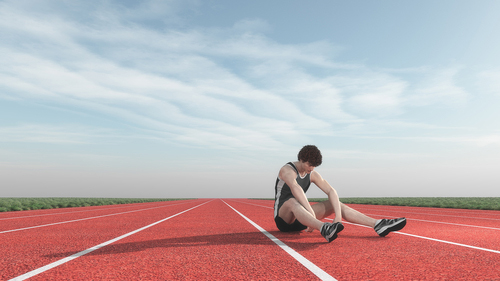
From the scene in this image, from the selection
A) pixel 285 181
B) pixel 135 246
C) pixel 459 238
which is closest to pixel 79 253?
pixel 135 246

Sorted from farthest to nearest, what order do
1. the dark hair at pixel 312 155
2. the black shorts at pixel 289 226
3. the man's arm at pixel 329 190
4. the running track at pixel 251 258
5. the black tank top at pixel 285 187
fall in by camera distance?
the black shorts at pixel 289 226 → the black tank top at pixel 285 187 → the man's arm at pixel 329 190 → the dark hair at pixel 312 155 → the running track at pixel 251 258

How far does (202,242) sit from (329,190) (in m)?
2.34

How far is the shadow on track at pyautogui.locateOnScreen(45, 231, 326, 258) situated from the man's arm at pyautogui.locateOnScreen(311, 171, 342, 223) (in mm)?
555

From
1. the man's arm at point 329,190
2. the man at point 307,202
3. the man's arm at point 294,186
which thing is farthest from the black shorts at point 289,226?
the man's arm at point 294,186

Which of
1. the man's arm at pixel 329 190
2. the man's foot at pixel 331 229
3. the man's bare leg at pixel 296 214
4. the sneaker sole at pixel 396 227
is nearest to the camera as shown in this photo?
the man's foot at pixel 331 229

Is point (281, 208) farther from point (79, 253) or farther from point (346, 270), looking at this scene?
point (79, 253)

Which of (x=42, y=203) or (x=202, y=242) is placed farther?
(x=42, y=203)

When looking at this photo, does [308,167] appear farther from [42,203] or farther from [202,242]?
[42,203]

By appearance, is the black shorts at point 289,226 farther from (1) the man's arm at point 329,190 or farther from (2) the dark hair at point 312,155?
(2) the dark hair at point 312,155

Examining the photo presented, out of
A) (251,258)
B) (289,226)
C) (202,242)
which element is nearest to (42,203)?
(202,242)

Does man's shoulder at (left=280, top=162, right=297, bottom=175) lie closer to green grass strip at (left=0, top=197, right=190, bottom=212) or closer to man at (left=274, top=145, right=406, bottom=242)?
man at (left=274, top=145, right=406, bottom=242)

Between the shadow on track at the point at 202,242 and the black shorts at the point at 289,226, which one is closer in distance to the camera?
the shadow on track at the point at 202,242

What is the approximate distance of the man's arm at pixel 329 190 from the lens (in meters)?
6.16

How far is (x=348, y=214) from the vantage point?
6.40 meters
